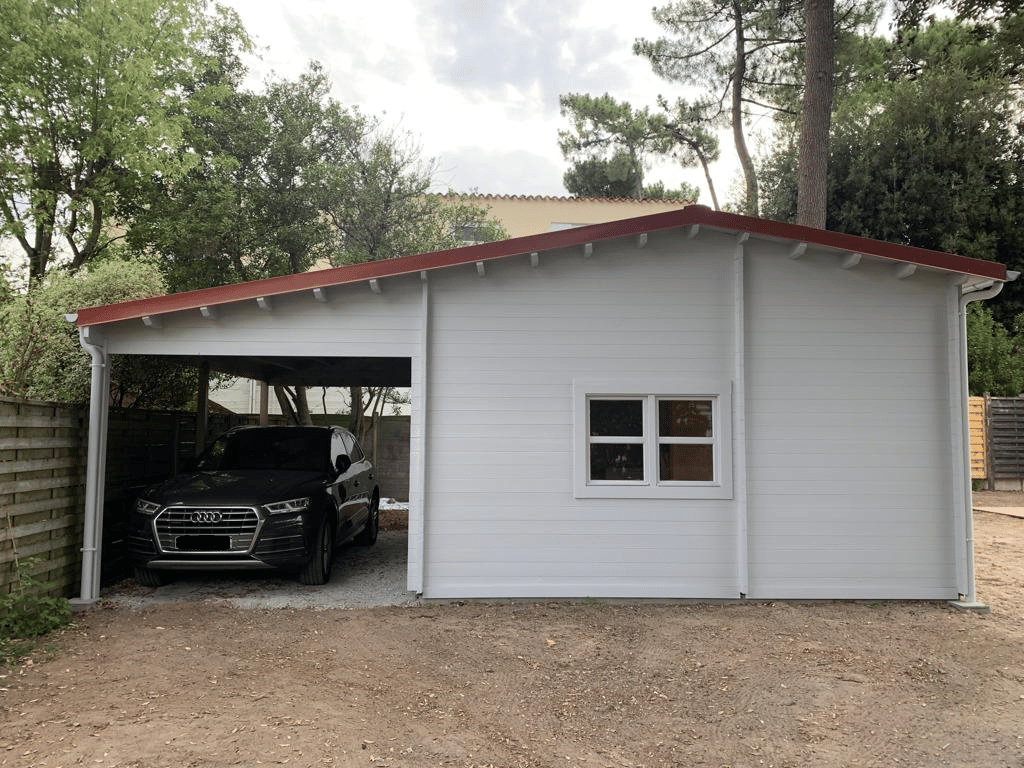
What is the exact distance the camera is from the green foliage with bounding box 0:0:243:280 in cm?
1179

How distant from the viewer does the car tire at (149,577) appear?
24.4 ft

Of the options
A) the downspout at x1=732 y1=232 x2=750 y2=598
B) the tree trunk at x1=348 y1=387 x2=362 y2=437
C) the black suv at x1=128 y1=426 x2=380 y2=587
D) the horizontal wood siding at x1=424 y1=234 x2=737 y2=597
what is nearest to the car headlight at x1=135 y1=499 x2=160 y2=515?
the black suv at x1=128 y1=426 x2=380 y2=587

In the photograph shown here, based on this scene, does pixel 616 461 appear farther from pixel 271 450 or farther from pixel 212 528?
pixel 271 450

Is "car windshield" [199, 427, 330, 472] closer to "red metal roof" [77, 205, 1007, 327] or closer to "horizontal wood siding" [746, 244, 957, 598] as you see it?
"red metal roof" [77, 205, 1007, 327]

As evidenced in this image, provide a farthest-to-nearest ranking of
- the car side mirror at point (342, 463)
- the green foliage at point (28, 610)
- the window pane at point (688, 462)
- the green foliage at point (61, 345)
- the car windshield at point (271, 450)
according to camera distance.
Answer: the car side mirror at point (342, 463), the car windshield at point (271, 450), the green foliage at point (61, 345), the window pane at point (688, 462), the green foliage at point (28, 610)

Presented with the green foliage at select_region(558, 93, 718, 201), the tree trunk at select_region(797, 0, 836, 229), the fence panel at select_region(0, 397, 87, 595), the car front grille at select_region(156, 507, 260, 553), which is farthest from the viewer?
the green foliage at select_region(558, 93, 718, 201)

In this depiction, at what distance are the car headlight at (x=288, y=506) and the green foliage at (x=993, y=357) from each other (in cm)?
1661

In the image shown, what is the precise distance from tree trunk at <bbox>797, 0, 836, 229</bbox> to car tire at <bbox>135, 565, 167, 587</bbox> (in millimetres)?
11085

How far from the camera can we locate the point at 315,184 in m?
14.0

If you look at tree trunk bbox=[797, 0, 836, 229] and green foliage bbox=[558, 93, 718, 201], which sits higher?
green foliage bbox=[558, 93, 718, 201]

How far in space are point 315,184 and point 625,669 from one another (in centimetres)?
1146

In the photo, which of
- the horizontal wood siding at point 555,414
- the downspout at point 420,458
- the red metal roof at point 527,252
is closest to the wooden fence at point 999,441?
the red metal roof at point 527,252

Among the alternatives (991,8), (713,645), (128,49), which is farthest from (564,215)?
(713,645)

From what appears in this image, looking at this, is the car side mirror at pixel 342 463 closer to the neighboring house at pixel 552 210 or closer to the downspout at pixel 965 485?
the downspout at pixel 965 485
